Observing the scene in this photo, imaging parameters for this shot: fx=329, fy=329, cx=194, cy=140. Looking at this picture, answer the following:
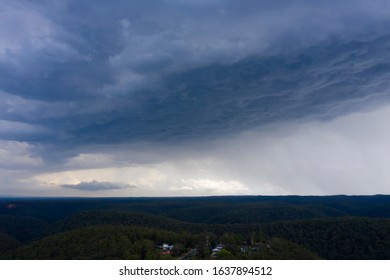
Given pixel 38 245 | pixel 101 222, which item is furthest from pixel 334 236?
pixel 101 222

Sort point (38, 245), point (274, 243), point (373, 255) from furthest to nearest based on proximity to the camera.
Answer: point (373, 255)
point (38, 245)
point (274, 243)

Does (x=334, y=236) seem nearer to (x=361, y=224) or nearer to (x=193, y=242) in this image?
(x=361, y=224)

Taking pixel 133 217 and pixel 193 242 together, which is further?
pixel 133 217

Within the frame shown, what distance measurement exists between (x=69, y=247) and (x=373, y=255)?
3932 inches

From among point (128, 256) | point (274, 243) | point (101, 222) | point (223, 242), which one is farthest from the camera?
point (101, 222)

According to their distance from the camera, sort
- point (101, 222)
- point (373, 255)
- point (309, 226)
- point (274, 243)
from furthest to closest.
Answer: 1. point (101, 222)
2. point (309, 226)
3. point (373, 255)
4. point (274, 243)

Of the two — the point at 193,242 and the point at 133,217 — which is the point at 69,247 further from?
the point at 133,217

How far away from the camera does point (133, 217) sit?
633ft

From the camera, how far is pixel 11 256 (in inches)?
3661

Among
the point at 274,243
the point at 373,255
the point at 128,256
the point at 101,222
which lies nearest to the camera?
the point at 128,256

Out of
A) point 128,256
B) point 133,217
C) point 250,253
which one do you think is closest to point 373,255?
point 250,253

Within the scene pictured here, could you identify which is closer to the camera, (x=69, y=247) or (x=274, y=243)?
(x=274, y=243)

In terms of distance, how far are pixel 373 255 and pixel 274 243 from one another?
183 ft

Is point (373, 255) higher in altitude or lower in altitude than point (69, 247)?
lower
